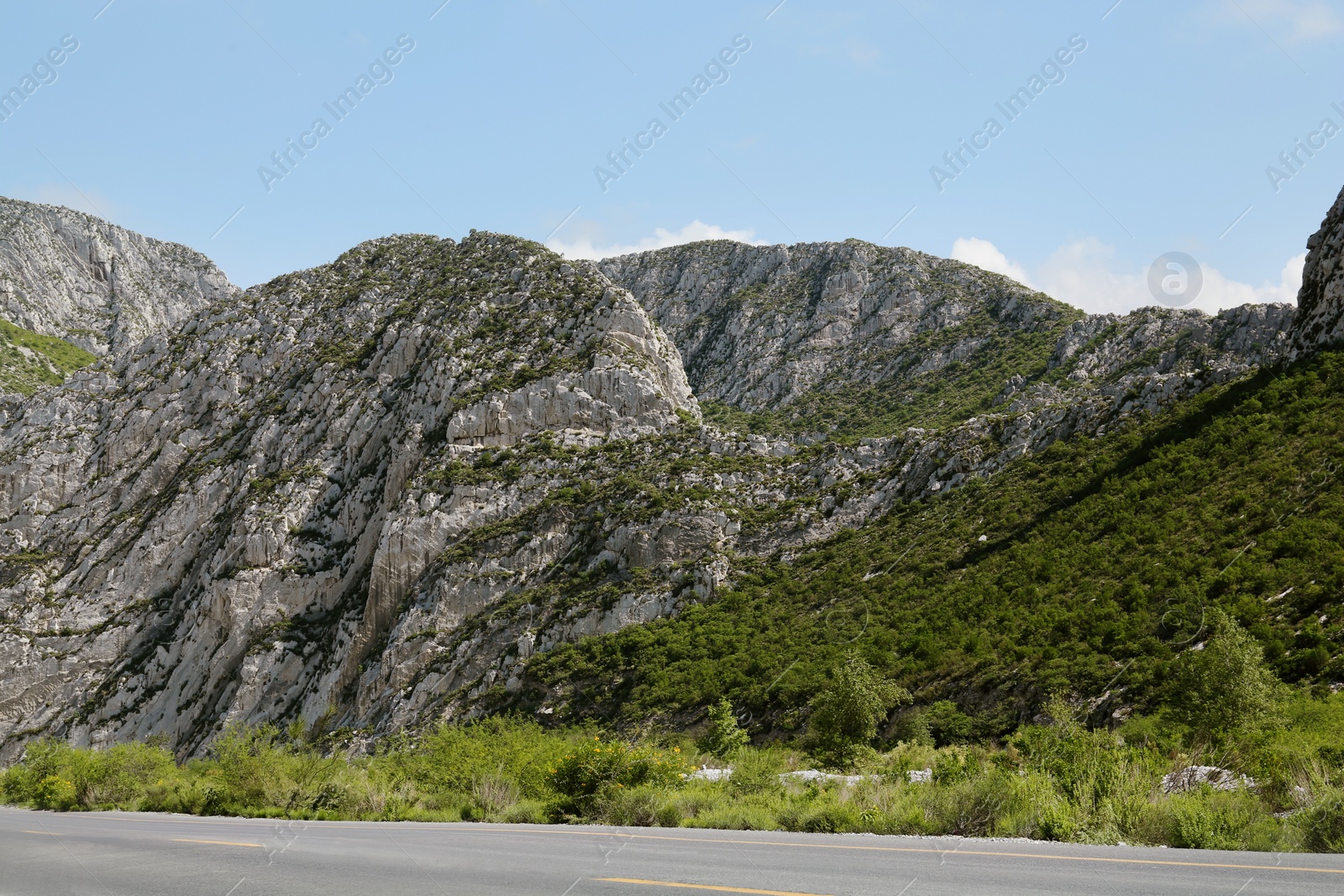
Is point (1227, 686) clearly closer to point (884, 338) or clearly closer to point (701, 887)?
point (701, 887)

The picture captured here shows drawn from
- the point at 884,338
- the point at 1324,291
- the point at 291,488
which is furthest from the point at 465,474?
the point at 884,338

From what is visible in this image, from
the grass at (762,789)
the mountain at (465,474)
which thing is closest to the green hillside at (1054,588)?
the mountain at (465,474)

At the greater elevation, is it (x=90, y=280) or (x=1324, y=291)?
(x=90, y=280)

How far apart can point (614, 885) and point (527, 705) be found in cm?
3970

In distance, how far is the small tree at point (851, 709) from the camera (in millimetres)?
29406

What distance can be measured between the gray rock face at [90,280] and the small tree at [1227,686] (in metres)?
148

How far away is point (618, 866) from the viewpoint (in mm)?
10305

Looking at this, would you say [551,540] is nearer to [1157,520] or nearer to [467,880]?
[1157,520]

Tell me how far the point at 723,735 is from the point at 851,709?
6388 millimetres

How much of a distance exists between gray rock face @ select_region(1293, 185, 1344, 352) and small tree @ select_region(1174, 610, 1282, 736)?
2826cm

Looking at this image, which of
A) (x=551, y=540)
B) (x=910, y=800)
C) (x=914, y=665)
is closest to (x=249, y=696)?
(x=551, y=540)

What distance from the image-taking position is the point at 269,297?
315 feet

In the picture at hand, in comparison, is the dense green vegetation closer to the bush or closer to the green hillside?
the green hillside

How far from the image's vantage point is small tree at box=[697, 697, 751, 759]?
109 ft
